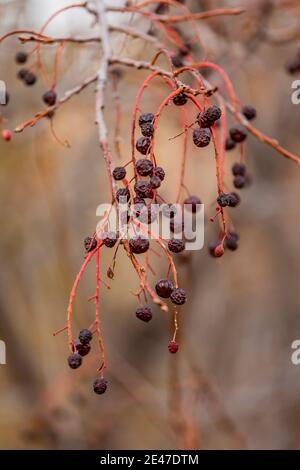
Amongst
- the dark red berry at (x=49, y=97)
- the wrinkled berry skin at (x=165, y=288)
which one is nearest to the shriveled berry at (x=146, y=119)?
the wrinkled berry skin at (x=165, y=288)

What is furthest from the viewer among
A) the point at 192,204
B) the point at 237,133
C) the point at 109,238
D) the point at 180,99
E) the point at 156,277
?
the point at 156,277

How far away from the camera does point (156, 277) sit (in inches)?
219

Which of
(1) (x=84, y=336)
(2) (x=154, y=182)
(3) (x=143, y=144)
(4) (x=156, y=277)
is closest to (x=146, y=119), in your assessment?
(3) (x=143, y=144)

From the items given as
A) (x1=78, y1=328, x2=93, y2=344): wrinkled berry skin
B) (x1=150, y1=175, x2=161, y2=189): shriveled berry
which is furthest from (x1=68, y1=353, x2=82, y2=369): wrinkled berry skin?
(x1=150, y1=175, x2=161, y2=189): shriveled berry

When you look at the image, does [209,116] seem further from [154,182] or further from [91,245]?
[91,245]

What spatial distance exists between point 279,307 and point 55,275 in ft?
7.23

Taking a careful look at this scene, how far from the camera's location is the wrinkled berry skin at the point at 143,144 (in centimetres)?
149

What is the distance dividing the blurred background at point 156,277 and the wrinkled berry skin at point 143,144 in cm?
187

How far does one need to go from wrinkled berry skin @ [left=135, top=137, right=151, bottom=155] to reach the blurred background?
6.14 feet

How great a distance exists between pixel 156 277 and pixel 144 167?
4.18m

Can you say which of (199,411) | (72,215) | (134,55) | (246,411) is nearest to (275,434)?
(246,411)

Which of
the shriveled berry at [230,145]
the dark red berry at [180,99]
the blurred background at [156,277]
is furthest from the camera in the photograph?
the blurred background at [156,277]

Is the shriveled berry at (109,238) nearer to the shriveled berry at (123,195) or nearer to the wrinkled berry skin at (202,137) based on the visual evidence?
the shriveled berry at (123,195)
